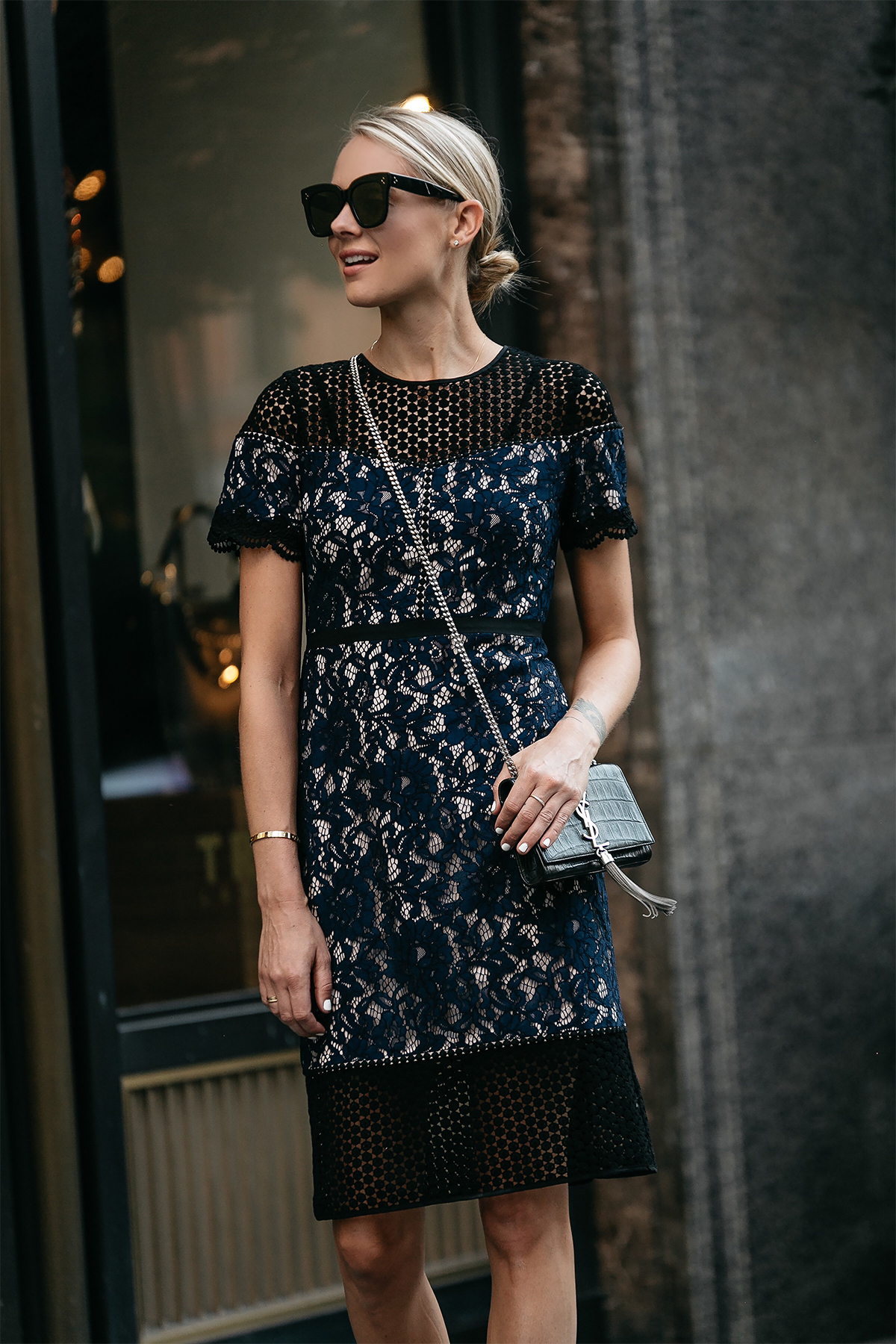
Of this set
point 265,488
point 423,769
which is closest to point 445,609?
point 423,769

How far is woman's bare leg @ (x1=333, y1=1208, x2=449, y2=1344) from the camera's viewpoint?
7.23 feet

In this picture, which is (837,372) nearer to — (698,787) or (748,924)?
(698,787)

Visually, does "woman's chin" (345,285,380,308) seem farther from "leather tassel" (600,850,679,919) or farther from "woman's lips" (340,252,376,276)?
"leather tassel" (600,850,679,919)

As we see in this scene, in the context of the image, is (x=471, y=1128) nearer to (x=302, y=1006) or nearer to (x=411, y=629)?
(x=302, y=1006)

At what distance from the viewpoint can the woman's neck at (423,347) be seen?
2.33m

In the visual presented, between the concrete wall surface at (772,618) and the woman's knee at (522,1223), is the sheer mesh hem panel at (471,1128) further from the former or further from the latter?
the concrete wall surface at (772,618)

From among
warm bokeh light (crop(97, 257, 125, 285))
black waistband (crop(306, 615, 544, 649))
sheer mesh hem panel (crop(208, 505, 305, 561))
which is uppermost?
warm bokeh light (crop(97, 257, 125, 285))

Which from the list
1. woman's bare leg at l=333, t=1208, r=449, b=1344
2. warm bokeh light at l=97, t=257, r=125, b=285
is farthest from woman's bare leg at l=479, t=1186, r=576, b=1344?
warm bokeh light at l=97, t=257, r=125, b=285

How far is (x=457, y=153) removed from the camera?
7.59ft

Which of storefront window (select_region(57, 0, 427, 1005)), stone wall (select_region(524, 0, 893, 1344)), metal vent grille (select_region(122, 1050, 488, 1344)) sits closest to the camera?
metal vent grille (select_region(122, 1050, 488, 1344))

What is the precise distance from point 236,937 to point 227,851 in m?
0.22

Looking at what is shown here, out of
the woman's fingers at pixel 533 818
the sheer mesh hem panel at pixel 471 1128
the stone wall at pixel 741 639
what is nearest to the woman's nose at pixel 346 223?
the woman's fingers at pixel 533 818

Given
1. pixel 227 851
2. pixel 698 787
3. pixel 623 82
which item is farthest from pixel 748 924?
pixel 623 82

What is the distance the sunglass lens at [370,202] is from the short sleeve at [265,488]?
0.98ft
